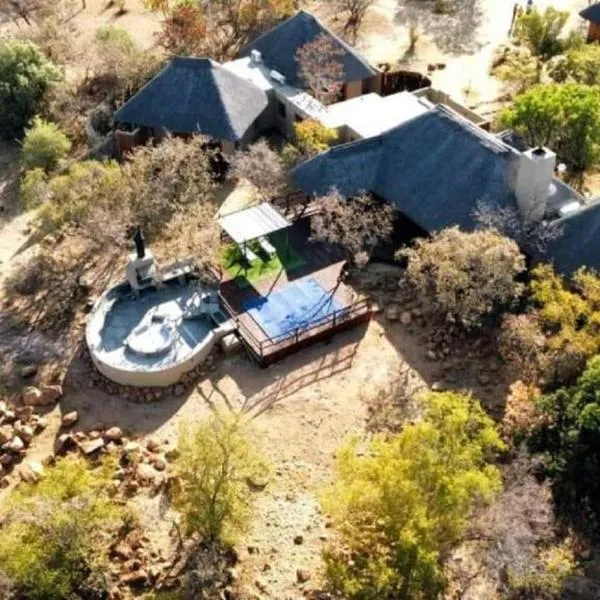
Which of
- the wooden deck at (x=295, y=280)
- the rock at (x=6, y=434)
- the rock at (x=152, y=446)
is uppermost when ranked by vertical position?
the rock at (x=6, y=434)

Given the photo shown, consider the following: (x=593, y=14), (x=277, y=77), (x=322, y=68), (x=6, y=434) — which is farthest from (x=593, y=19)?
(x=6, y=434)

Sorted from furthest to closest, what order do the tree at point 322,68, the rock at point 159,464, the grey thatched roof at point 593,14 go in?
1. the grey thatched roof at point 593,14
2. the tree at point 322,68
3. the rock at point 159,464

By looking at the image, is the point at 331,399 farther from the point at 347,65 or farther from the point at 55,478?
the point at 347,65

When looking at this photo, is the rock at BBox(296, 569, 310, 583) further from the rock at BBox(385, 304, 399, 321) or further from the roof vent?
the roof vent

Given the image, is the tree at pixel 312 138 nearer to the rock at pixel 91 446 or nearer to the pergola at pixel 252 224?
the pergola at pixel 252 224

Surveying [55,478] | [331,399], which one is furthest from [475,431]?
[55,478]

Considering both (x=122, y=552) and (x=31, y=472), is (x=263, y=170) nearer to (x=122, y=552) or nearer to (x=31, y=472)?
(x=31, y=472)

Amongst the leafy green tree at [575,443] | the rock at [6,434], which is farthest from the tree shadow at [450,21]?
the rock at [6,434]
